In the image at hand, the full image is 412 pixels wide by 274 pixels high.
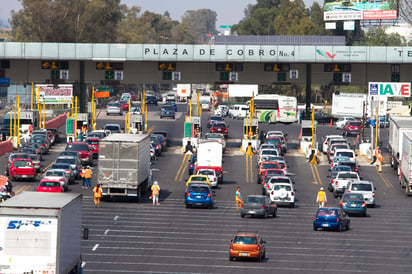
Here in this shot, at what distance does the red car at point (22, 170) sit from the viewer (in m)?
58.4

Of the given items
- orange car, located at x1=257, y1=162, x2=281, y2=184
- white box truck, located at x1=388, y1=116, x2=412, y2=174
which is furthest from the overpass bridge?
orange car, located at x1=257, y1=162, x2=281, y2=184

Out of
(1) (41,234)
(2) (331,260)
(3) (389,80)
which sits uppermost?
(3) (389,80)

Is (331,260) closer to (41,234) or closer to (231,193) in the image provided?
(41,234)

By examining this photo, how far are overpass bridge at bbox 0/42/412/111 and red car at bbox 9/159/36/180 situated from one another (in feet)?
Result: 65.1

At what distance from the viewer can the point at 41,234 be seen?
83.9 feet

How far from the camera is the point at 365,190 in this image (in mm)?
52875

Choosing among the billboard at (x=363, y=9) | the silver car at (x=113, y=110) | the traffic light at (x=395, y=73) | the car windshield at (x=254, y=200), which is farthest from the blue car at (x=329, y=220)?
the billboard at (x=363, y=9)

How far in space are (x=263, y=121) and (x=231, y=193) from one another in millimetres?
52319

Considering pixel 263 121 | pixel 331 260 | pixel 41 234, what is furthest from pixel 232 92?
pixel 41 234

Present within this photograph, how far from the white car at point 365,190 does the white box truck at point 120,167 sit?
11.8 m

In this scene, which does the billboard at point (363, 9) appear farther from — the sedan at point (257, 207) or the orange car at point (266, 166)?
the sedan at point (257, 207)

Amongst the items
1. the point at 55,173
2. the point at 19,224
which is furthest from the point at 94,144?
the point at 19,224

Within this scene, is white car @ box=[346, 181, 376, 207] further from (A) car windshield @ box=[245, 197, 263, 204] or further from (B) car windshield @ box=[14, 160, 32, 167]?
(B) car windshield @ box=[14, 160, 32, 167]

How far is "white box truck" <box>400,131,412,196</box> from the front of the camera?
55.9 metres
